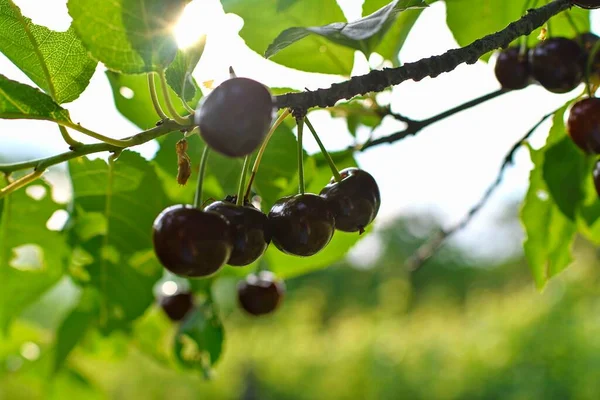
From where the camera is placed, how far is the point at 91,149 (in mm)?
680

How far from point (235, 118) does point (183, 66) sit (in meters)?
0.19

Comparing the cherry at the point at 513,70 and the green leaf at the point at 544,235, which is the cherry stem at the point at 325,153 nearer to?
the cherry at the point at 513,70

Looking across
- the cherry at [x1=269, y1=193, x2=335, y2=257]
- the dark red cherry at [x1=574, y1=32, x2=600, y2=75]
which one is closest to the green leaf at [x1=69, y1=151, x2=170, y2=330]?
the cherry at [x1=269, y1=193, x2=335, y2=257]

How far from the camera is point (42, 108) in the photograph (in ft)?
2.27

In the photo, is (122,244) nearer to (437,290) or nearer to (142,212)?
(142,212)

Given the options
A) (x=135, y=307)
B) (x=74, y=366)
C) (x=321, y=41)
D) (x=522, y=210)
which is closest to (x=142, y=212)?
(x=135, y=307)

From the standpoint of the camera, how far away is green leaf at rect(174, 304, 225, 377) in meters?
1.35

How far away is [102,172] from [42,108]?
39 cm

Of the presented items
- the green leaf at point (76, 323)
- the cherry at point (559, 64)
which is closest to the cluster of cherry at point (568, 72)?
the cherry at point (559, 64)

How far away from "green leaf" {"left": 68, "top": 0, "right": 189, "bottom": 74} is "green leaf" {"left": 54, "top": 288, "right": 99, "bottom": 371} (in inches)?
31.5

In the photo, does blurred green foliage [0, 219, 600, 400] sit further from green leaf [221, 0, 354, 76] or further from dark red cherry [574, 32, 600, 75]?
dark red cherry [574, 32, 600, 75]

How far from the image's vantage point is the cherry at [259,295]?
145cm

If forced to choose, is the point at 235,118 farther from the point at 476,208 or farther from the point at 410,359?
the point at 410,359

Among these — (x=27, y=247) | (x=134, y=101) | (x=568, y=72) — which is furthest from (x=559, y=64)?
(x=27, y=247)
